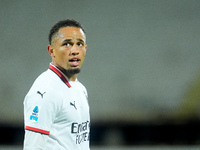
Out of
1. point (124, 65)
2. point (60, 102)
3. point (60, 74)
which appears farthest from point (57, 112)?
point (124, 65)

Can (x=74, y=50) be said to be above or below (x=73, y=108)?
above

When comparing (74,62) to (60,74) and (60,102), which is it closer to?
(60,74)

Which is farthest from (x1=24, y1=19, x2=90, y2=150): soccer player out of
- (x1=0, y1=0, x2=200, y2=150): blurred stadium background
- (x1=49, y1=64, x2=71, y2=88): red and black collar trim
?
(x1=0, y1=0, x2=200, y2=150): blurred stadium background

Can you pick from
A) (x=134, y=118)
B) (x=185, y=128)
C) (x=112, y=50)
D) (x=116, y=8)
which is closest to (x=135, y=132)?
(x=134, y=118)

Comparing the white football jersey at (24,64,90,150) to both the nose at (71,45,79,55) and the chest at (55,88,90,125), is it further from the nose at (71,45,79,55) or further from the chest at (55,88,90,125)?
the nose at (71,45,79,55)

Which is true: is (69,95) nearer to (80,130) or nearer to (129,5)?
(80,130)

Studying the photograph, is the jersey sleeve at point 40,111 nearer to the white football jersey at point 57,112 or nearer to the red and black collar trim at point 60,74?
the white football jersey at point 57,112

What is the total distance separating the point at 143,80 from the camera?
593cm

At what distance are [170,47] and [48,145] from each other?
4871 millimetres

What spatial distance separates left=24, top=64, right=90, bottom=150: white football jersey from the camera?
1.49 m

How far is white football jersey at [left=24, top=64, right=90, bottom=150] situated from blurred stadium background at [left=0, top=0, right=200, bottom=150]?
12.0ft

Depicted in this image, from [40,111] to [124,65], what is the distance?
455 centimetres

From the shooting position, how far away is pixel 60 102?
5.11 feet

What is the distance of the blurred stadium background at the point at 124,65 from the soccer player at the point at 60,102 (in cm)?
369
